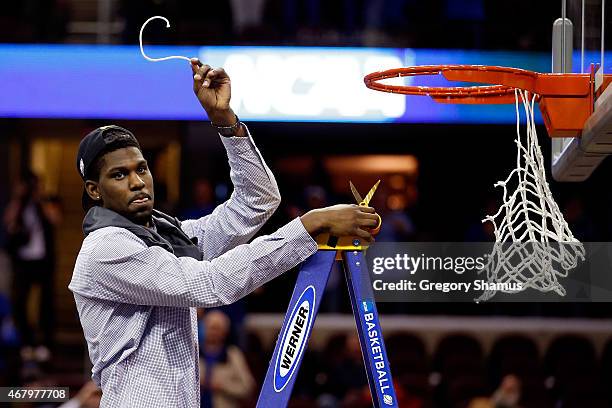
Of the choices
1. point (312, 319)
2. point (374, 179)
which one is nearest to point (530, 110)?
point (312, 319)

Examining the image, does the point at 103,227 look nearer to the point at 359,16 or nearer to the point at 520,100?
the point at 520,100

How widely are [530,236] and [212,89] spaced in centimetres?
157

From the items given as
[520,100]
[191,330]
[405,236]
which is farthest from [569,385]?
[191,330]

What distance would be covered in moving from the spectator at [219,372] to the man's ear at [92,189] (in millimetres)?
4284

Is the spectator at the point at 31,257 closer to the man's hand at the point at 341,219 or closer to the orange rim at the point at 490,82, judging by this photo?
the orange rim at the point at 490,82

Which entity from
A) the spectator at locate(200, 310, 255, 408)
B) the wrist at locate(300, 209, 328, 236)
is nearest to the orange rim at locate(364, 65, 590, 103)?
the wrist at locate(300, 209, 328, 236)

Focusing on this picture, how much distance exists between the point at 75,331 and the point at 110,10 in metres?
3.05

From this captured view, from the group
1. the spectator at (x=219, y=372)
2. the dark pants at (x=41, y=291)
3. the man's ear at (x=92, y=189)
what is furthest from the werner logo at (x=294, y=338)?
the dark pants at (x=41, y=291)

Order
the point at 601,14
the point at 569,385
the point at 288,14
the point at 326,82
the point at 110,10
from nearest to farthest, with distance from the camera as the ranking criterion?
1. the point at 601,14
2. the point at 326,82
3. the point at 569,385
4. the point at 110,10
5. the point at 288,14

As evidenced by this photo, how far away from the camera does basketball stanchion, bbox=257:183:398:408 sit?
11.3ft

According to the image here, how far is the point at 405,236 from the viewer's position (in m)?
8.52

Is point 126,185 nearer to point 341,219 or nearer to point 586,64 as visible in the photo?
point 341,219

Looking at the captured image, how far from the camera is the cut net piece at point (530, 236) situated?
14.5 feet

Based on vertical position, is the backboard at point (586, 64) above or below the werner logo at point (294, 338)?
above
